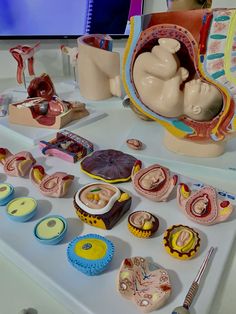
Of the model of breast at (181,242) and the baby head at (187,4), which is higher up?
the baby head at (187,4)

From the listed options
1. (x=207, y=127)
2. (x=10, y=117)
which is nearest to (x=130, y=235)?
(x=207, y=127)

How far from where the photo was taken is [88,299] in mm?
324

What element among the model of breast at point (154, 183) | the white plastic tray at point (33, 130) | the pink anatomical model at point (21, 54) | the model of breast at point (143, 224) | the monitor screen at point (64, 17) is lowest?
the white plastic tray at point (33, 130)

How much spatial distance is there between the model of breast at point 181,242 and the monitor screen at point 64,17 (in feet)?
2.62

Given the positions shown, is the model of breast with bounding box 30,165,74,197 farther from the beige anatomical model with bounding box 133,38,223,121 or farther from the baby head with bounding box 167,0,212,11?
the baby head with bounding box 167,0,212,11

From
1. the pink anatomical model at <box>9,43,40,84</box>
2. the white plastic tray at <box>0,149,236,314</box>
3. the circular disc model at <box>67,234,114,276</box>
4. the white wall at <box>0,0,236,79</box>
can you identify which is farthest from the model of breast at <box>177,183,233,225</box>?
the white wall at <box>0,0,236,79</box>

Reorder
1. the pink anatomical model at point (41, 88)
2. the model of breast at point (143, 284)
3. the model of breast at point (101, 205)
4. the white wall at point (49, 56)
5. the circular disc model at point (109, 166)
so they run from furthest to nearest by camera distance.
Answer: the white wall at point (49, 56), the pink anatomical model at point (41, 88), the circular disc model at point (109, 166), the model of breast at point (101, 205), the model of breast at point (143, 284)

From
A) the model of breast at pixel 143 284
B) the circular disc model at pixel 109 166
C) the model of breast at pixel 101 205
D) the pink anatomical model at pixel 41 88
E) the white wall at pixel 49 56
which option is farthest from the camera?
the white wall at pixel 49 56

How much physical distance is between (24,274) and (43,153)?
0.27 metres

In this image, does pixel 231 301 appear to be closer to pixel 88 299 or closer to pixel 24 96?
pixel 88 299

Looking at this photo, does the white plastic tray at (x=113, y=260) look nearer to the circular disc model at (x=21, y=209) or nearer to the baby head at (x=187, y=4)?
the circular disc model at (x=21, y=209)

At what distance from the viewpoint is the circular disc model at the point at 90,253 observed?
348mm

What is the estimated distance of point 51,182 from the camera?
0.49 m

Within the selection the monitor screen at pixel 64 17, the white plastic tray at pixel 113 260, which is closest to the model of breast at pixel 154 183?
the white plastic tray at pixel 113 260
